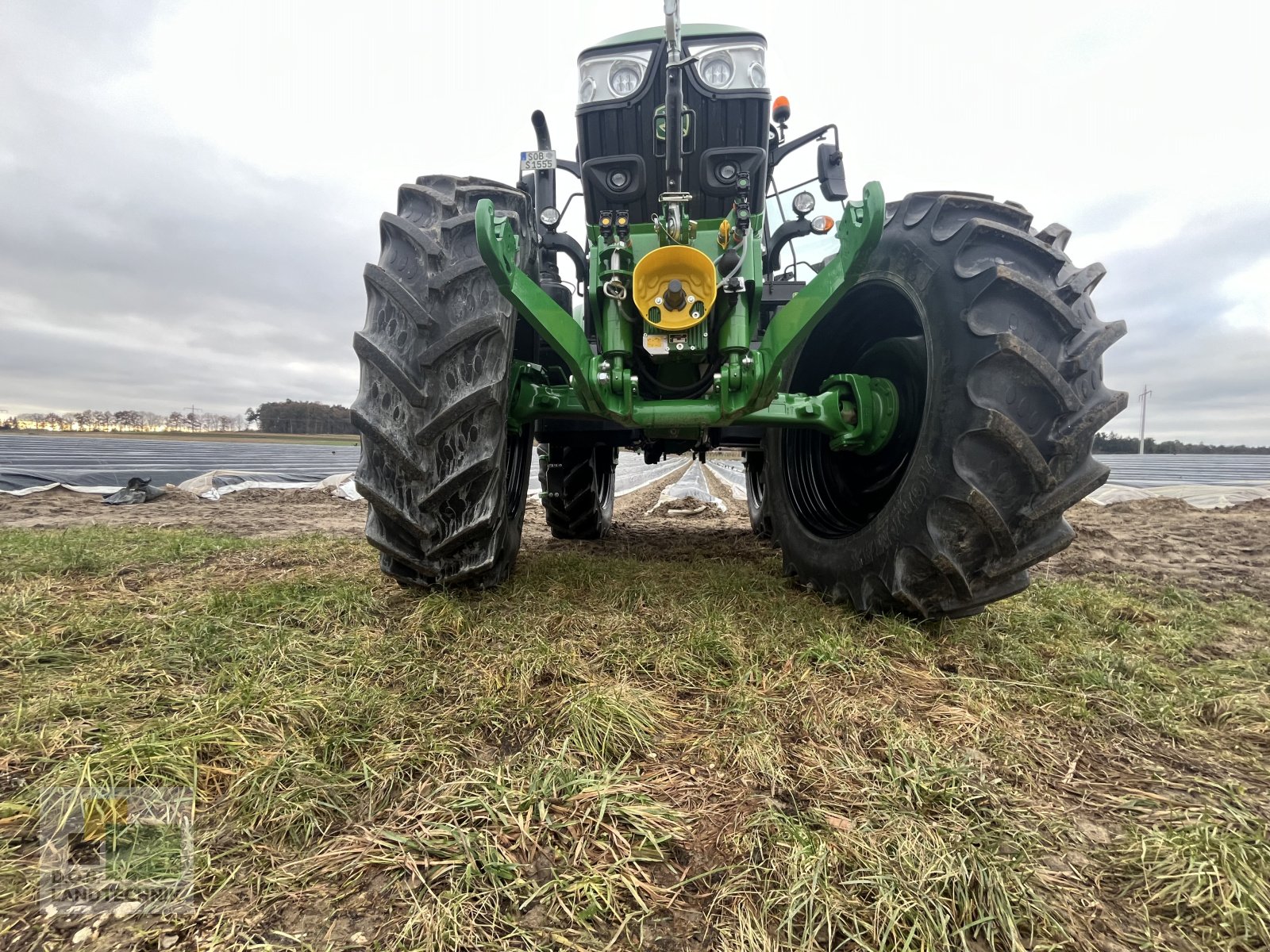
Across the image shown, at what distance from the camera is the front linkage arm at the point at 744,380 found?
1.80 metres

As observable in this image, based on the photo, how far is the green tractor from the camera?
191 cm

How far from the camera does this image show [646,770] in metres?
1.35

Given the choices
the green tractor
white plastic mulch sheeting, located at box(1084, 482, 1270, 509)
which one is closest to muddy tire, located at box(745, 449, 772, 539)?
the green tractor

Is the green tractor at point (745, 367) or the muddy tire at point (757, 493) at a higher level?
the green tractor at point (745, 367)

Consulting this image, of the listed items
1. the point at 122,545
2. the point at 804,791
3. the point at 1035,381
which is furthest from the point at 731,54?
the point at 122,545

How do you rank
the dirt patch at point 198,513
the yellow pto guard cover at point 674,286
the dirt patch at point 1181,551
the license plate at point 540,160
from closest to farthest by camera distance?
the yellow pto guard cover at point 674,286
the license plate at point 540,160
the dirt patch at point 1181,551
the dirt patch at point 198,513

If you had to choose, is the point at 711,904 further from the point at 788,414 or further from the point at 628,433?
the point at 628,433

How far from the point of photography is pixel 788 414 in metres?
2.39

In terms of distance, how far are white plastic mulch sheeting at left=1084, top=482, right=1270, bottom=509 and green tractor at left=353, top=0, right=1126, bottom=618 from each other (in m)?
7.92

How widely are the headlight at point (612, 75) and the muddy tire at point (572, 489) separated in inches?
85.2

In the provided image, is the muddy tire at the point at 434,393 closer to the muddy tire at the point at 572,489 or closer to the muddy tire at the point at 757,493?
the muddy tire at the point at 572,489

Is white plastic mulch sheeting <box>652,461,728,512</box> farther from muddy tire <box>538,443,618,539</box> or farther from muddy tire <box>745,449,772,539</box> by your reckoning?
muddy tire <box>538,443,618,539</box>

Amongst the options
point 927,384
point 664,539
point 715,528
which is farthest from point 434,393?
point 715,528

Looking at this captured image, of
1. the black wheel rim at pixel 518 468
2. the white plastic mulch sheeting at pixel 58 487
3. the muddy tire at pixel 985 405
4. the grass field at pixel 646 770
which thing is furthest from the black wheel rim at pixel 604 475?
the white plastic mulch sheeting at pixel 58 487
